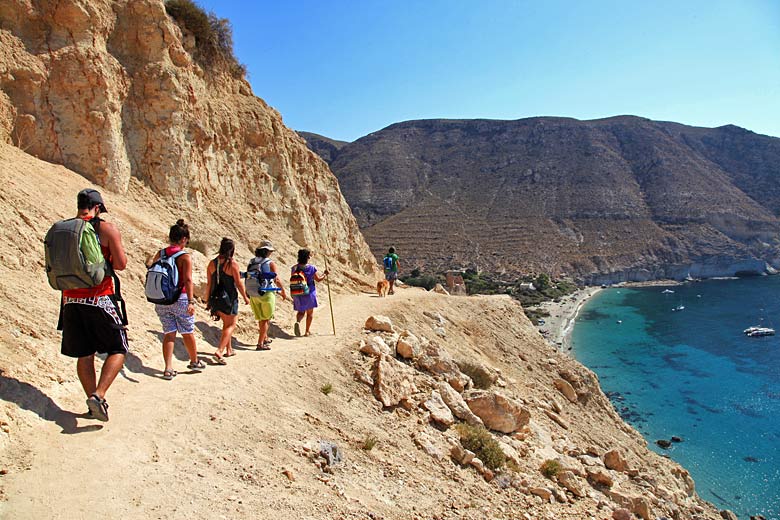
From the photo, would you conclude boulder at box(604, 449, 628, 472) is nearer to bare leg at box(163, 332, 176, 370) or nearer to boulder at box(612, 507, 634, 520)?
boulder at box(612, 507, 634, 520)

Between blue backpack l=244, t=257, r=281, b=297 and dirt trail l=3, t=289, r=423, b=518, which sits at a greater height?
blue backpack l=244, t=257, r=281, b=297

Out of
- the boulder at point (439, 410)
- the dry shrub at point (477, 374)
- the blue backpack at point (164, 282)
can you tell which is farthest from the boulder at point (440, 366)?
the blue backpack at point (164, 282)

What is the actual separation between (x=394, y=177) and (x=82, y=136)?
84.1 m

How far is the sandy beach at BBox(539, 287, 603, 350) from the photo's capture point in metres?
45.7

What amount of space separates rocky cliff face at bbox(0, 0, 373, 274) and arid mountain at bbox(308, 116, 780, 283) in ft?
173

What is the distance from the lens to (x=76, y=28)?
1102 cm

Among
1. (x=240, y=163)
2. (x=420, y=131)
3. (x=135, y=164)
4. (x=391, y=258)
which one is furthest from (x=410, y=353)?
(x=420, y=131)

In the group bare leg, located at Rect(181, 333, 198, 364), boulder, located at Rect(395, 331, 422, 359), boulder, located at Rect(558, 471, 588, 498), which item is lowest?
boulder, located at Rect(558, 471, 588, 498)

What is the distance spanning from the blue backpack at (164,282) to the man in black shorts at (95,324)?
86cm

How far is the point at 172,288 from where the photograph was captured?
5.04 m

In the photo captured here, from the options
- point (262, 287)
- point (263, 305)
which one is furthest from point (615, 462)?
point (262, 287)

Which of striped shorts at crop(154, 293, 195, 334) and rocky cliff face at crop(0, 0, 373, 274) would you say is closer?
striped shorts at crop(154, 293, 195, 334)

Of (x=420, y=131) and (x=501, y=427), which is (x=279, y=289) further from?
(x=420, y=131)

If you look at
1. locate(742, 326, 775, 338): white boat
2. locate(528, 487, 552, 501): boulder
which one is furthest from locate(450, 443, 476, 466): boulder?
locate(742, 326, 775, 338): white boat
